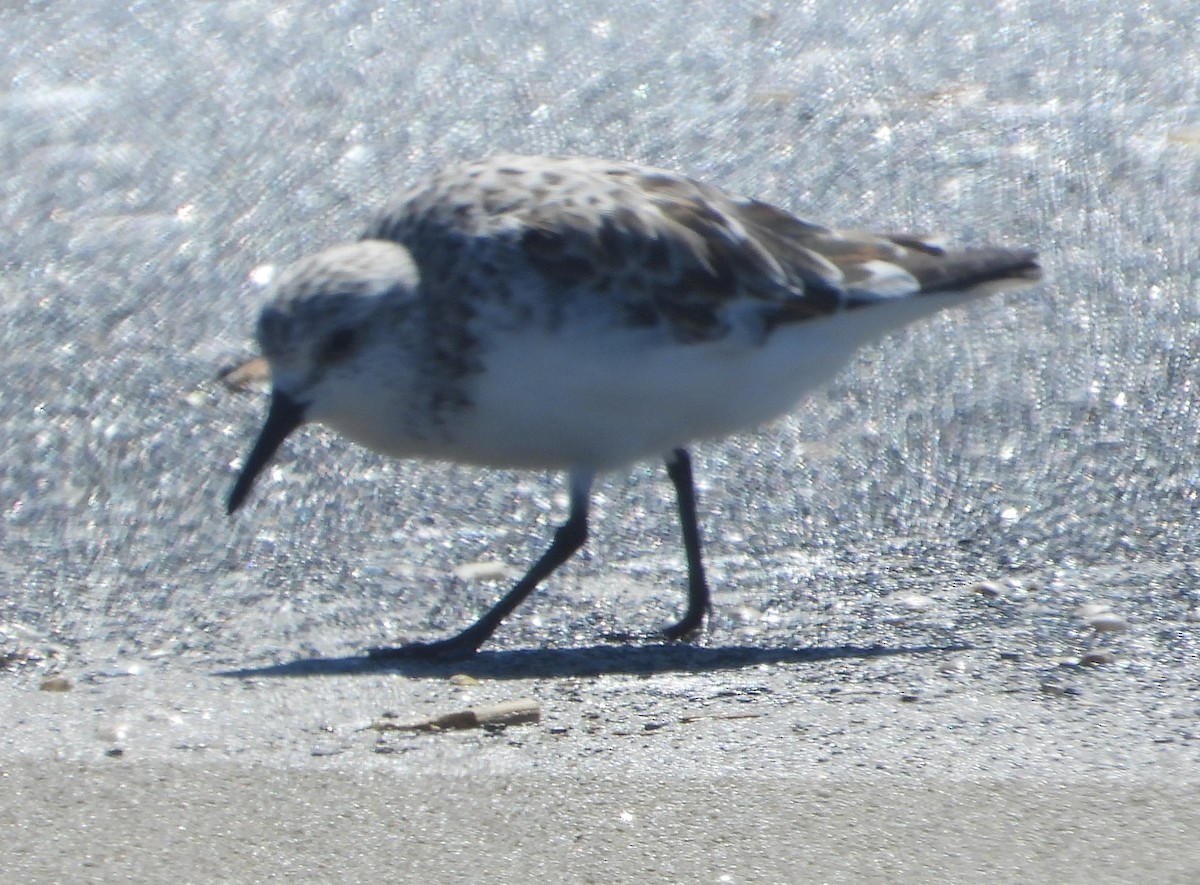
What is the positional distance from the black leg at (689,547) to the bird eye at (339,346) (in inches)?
29.3

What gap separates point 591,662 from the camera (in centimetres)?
404

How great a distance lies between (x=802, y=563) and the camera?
15.0 feet

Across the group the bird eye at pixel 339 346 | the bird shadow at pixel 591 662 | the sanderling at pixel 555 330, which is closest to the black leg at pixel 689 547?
the sanderling at pixel 555 330

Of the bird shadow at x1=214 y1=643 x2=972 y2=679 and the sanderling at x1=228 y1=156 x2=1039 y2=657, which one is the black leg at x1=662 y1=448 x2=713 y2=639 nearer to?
the sanderling at x1=228 y1=156 x2=1039 y2=657

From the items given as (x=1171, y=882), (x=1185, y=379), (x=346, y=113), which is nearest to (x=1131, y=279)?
(x=1185, y=379)

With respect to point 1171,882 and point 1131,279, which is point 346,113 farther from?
point 1171,882

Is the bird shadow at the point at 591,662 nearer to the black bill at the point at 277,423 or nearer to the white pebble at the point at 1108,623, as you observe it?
the white pebble at the point at 1108,623

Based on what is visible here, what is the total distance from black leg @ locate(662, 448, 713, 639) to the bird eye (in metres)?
0.74

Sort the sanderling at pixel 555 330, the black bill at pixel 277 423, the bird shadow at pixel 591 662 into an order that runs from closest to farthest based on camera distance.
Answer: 1. the bird shadow at pixel 591 662
2. the sanderling at pixel 555 330
3. the black bill at pixel 277 423

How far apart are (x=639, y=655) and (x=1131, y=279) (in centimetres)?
247

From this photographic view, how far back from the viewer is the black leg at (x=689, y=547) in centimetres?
429

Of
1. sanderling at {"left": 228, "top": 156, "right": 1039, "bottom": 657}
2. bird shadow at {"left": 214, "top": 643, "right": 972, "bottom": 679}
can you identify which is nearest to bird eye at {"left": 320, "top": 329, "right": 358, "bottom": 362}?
sanderling at {"left": 228, "top": 156, "right": 1039, "bottom": 657}

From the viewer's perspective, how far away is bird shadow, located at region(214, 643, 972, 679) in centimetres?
396

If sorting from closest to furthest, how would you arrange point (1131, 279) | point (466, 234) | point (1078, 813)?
point (1078, 813) < point (466, 234) < point (1131, 279)
